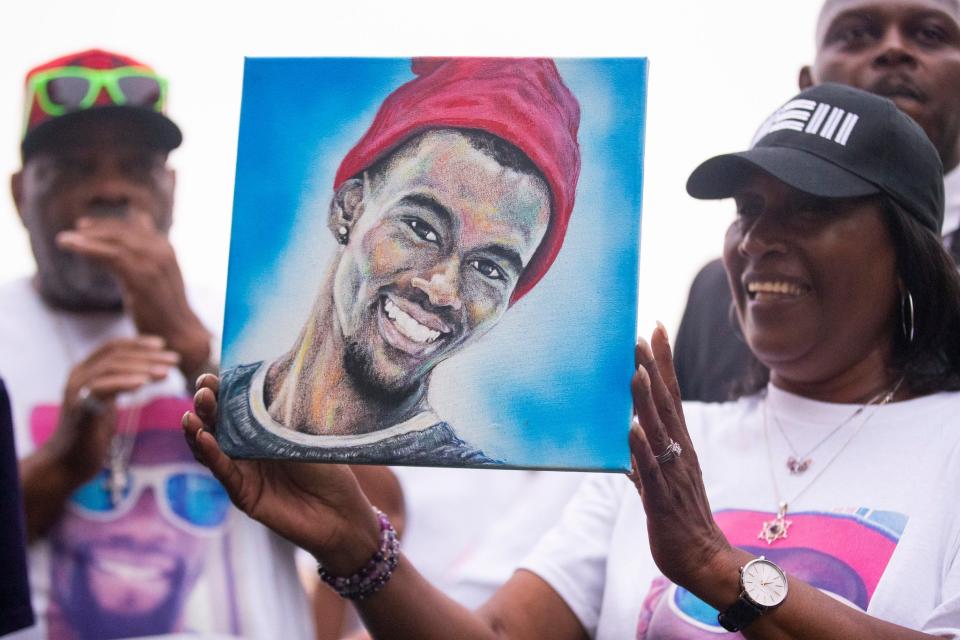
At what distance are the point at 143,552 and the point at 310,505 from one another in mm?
769

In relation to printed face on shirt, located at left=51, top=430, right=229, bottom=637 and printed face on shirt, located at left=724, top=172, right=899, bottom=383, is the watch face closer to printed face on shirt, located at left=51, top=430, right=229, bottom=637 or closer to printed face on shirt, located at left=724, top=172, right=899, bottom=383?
printed face on shirt, located at left=724, top=172, right=899, bottom=383

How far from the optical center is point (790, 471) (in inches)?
74.8

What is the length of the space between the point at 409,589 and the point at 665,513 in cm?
47

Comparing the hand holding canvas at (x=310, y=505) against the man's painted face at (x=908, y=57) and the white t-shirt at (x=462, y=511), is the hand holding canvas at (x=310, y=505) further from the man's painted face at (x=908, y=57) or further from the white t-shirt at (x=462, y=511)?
the man's painted face at (x=908, y=57)

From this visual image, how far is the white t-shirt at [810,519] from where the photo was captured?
5.42ft

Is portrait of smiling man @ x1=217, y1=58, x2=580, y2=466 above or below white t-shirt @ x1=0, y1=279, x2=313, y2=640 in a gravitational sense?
above

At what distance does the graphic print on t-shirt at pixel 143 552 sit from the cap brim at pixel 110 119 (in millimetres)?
673

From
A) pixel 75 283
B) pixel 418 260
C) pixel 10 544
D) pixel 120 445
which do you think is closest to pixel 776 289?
pixel 418 260

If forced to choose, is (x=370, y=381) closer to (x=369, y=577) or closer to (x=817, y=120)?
(x=369, y=577)

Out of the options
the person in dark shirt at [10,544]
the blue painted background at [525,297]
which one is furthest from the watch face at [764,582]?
the person in dark shirt at [10,544]

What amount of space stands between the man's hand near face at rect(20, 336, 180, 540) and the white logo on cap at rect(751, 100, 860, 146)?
4.32 ft

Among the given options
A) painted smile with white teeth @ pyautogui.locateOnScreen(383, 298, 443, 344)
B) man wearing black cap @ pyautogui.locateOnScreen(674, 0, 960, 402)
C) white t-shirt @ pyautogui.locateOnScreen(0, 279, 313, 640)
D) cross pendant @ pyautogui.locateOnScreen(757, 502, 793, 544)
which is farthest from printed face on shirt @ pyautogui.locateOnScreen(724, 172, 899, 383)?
white t-shirt @ pyautogui.locateOnScreen(0, 279, 313, 640)

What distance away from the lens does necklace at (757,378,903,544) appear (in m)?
1.79

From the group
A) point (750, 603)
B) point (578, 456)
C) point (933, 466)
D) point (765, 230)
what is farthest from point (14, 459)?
point (933, 466)
